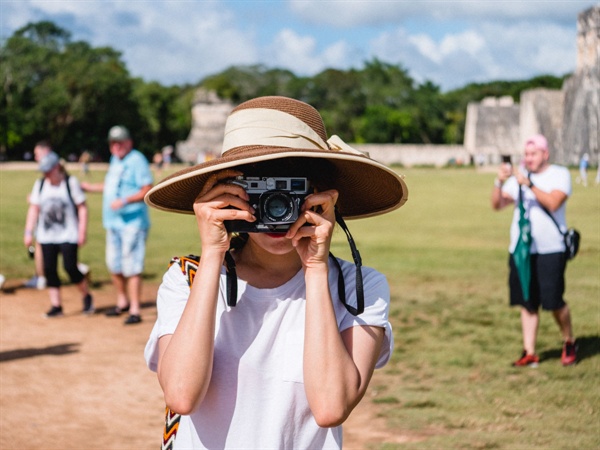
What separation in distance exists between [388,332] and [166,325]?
0.69 meters

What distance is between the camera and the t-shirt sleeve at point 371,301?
98.9 inches

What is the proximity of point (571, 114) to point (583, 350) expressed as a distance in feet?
207

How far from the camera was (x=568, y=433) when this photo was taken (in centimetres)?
592

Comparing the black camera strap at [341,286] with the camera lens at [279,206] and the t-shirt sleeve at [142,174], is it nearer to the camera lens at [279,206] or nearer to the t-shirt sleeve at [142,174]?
the camera lens at [279,206]

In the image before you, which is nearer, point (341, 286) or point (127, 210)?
point (341, 286)

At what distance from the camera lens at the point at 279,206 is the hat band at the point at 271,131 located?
0.17 metres

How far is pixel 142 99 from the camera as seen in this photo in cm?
8475

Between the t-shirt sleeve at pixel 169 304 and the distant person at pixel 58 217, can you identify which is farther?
the distant person at pixel 58 217

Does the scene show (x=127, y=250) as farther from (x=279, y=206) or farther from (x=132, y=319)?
(x=279, y=206)

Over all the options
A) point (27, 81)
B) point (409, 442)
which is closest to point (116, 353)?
point (409, 442)

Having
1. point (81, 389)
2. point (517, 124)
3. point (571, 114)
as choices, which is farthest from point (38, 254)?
point (517, 124)

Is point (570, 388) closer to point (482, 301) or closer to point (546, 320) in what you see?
point (546, 320)

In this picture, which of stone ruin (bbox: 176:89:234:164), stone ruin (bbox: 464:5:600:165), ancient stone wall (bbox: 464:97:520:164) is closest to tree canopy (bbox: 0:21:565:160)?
Answer: stone ruin (bbox: 176:89:234:164)

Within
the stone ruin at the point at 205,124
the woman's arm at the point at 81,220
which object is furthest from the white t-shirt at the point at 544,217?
the stone ruin at the point at 205,124
